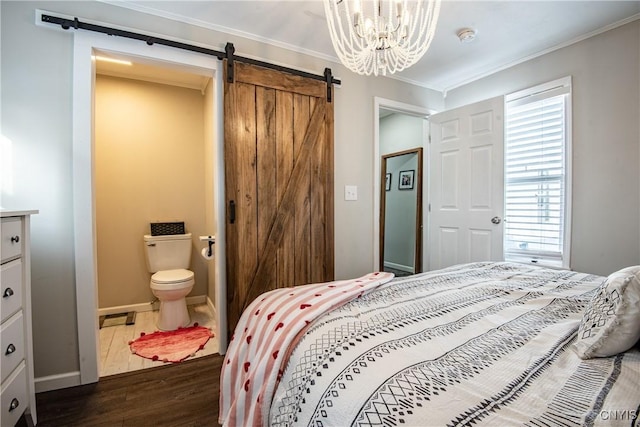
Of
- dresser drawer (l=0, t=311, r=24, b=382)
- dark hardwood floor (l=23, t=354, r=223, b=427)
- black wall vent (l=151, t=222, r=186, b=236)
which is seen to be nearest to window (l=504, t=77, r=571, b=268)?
dark hardwood floor (l=23, t=354, r=223, b=427)

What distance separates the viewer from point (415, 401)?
0.63 meters

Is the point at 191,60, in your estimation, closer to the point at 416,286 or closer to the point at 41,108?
the point at 41,108

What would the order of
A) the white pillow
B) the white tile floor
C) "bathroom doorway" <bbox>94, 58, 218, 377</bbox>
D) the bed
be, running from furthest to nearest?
"bathroom doorway" <bbox>94, 58, 218, 377</bbox> → the white tile floor → the white pillow → the bed

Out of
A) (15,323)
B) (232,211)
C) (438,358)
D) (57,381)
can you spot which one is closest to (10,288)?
(15,323)

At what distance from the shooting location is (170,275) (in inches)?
110

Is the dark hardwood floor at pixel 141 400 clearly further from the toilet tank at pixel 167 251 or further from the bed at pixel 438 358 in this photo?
the toilet tank at pixel 167 251

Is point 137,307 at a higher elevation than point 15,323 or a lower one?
lower

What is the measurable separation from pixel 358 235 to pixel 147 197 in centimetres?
230

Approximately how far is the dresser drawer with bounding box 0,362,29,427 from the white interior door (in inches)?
131

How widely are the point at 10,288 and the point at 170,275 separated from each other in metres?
1.53

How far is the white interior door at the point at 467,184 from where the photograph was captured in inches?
110

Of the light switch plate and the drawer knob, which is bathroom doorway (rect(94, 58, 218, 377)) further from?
the drawer knob

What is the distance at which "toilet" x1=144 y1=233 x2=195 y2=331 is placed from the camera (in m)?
2.68

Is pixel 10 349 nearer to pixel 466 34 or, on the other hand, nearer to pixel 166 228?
pixel 166 228
